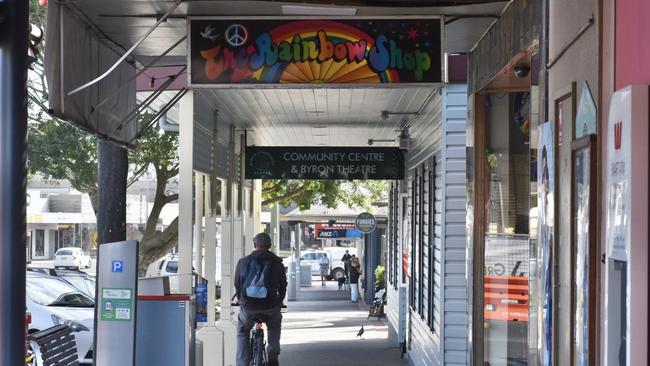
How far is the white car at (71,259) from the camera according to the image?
44844mm

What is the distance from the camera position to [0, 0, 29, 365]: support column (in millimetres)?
2693

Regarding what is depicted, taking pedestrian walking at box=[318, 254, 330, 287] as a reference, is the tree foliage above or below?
above

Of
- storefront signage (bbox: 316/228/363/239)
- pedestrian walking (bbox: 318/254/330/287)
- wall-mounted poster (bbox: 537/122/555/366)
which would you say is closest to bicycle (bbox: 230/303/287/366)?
wall-mounted poster (bbox: 537/122/555/366)

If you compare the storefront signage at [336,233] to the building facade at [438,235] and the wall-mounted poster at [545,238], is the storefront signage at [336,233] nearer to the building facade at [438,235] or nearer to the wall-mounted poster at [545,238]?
the building facade at [438,235]

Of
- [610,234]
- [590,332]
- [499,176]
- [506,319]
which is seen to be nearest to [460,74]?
[499,176]

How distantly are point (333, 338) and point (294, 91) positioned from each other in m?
8.26

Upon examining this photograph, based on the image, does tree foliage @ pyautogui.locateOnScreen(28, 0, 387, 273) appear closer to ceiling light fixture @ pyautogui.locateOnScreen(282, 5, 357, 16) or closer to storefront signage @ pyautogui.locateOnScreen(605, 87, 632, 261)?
ceiling light fixture @ pyautogui.locateOnScreen(282, 5, 357, 16)

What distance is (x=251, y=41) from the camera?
6.71 metres

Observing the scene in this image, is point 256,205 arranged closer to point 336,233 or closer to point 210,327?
point 210,327

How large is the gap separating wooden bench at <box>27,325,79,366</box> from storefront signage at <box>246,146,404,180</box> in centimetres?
806

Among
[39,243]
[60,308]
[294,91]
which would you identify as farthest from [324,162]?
[39,243]

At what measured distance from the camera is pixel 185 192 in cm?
929

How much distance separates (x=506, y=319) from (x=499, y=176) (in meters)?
1.23

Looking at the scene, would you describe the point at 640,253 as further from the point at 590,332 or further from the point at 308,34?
the point at 308,34
